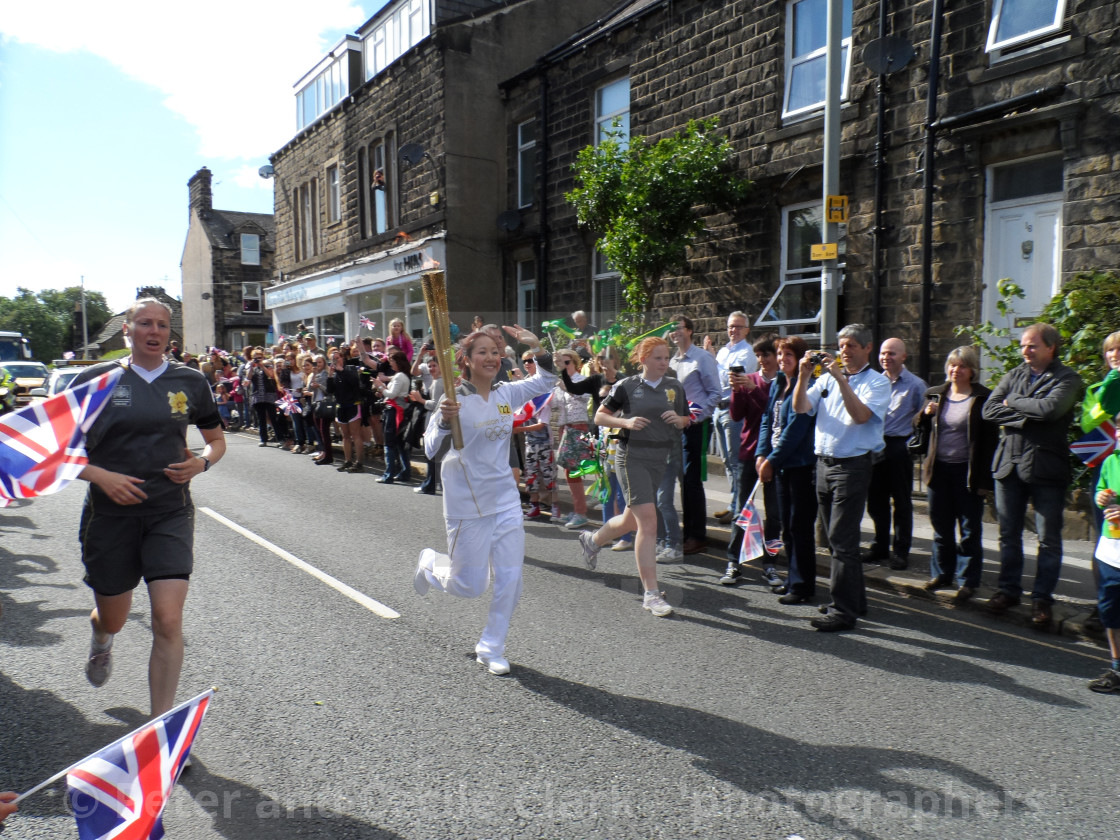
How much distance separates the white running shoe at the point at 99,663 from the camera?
4.12 m

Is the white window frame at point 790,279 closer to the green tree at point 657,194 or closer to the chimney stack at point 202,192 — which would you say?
the green tree at point 657,194

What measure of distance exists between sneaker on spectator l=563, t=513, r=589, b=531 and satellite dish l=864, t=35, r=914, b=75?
7.13m

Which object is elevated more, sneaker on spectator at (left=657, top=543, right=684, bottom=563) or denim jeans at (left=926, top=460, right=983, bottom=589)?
denim jeans at (left=926, top=460, right=983, bottom=589)

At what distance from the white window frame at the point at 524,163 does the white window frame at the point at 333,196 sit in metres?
9.14

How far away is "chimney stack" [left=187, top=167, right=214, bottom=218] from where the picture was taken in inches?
1869

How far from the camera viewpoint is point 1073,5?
9336 mm

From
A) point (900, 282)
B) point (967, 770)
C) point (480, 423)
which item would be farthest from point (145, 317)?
point (900, 282)

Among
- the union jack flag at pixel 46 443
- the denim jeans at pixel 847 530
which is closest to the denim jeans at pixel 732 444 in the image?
the denim jeans at pixel 847 530

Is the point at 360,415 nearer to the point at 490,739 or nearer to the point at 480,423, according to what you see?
the point at 480,423

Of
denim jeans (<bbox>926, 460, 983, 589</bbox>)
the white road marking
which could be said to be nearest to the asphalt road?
the white road marking

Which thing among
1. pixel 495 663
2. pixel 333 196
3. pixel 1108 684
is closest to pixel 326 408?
pixel 495 663

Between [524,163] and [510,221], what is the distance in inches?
62.6

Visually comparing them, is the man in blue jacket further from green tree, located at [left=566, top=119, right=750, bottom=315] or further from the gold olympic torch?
green tree, located at [left=566, top=119, right=750, bottom=315]

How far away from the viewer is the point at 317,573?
22.9ft
